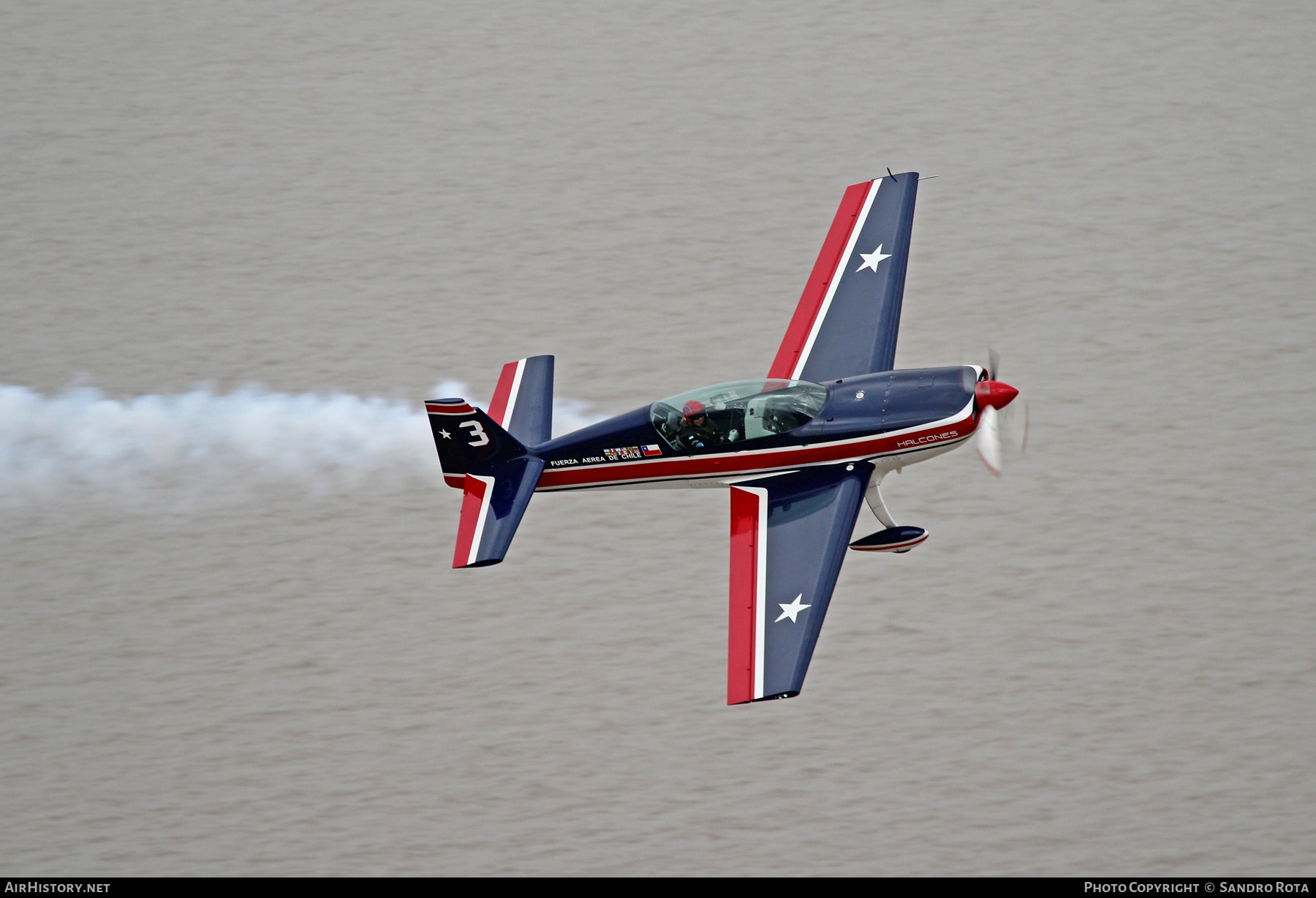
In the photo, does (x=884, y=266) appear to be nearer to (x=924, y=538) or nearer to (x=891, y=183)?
(x=891, y=183)

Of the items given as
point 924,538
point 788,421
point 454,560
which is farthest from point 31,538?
point 924,538

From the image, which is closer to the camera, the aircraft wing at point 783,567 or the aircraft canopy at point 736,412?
the aircraft wing at point 783,567

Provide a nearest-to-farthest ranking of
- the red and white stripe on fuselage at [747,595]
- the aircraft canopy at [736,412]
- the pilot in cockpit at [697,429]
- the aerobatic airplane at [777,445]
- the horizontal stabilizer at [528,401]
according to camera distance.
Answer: the red and white stripe on fuselage at [747,595] < the aerobatic airplane at [777,445] < the aircraft canopy at [736,412] < the pilot in cockpit at [697,429] < the horizontal stabilizer at [528,401]

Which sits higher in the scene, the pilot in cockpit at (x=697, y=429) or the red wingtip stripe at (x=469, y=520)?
the pilot in cockpit at (x=697, y=429)

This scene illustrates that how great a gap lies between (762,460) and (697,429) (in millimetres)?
943

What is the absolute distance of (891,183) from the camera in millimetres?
21484

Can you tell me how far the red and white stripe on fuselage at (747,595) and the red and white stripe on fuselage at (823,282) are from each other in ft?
6.93

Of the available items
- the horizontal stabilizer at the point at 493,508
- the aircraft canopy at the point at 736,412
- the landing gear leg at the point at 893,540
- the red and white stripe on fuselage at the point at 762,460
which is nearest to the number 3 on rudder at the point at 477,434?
the horizontal stabilizer at the point at 493,508

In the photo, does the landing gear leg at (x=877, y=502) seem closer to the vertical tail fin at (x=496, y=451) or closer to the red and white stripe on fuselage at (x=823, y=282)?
the red and white stripe on fuselage at (x=823, y=282)

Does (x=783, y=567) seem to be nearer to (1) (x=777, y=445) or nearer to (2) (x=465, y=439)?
(1) (x=777, y=445)

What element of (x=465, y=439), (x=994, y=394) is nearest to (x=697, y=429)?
(x=465, y=439)

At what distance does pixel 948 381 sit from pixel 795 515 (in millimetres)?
2641

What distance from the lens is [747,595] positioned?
58.2 feet

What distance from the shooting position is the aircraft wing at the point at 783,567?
55.4 feet
